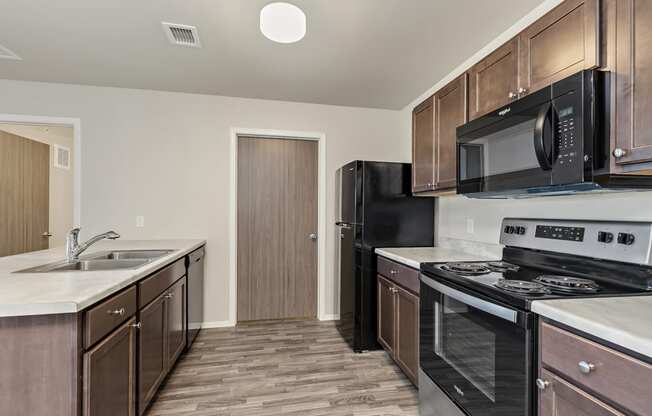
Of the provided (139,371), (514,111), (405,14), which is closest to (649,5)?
(514,111)

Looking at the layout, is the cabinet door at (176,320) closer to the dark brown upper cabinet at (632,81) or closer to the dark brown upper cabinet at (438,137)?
the dark brown upper cabinet at (438,137)

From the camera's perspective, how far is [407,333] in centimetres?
220

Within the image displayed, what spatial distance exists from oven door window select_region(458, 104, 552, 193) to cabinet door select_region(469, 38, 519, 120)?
18 cm

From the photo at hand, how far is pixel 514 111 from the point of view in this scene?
151 centimetres

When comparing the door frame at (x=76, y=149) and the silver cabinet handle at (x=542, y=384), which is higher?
the door frame at (x=76, y=149)

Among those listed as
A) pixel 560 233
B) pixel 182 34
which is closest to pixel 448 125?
pixel 560 233

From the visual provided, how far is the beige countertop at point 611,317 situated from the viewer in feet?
2.69

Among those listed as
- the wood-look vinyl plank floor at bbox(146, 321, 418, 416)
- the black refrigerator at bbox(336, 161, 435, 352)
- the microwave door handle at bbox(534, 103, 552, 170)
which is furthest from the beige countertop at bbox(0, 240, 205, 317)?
the microwave door handle at bbox(534, 103, 552, 170)

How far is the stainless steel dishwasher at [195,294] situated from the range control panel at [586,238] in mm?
2379

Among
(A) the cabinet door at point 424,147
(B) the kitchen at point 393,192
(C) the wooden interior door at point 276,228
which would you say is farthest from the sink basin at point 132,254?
(A) the cabinet door at point 424,147

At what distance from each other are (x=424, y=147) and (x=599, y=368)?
1902 mm

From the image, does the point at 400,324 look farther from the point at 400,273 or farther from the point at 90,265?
the point at 90,265

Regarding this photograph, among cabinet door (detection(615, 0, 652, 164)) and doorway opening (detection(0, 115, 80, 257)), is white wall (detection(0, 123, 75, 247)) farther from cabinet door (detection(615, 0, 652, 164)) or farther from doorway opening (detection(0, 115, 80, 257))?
cabinet door (detection(615, 0, 652, 164))

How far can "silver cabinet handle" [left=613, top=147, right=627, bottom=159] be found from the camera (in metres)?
1.12
